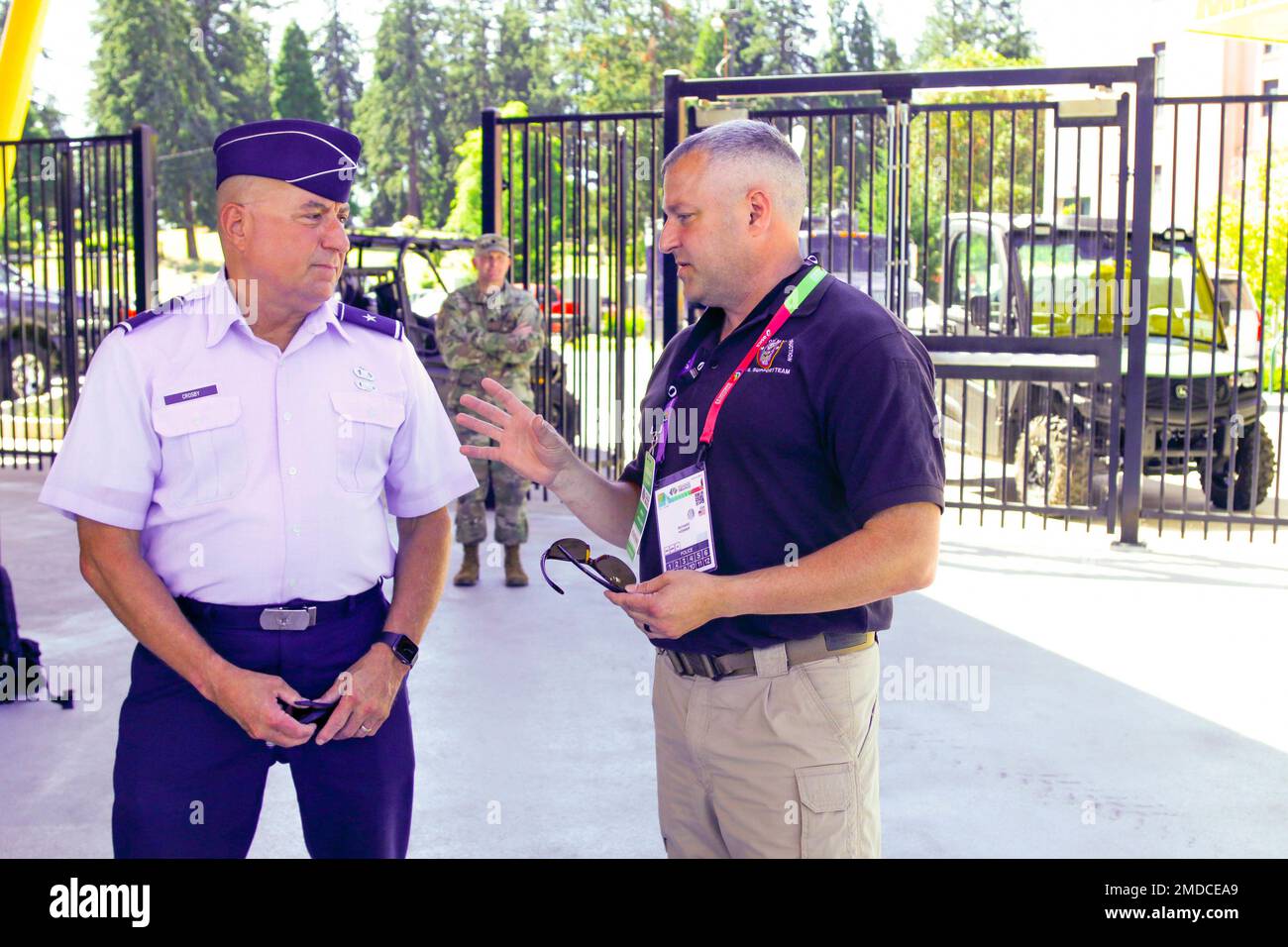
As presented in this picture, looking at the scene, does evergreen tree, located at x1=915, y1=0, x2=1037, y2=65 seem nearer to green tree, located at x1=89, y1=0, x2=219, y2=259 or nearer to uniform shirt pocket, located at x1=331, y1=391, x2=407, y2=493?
green tree, located at x1=89, y1=0, x2=219, y2=259

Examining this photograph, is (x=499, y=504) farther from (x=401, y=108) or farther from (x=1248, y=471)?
(x=401, y=108)

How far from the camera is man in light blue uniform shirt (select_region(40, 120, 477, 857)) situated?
2.37 meters

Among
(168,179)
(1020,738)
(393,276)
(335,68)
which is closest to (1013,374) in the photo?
(1020,738)

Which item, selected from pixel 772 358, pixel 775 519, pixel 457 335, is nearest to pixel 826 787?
pixel 775 519

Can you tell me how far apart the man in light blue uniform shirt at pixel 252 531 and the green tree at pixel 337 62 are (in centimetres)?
7622

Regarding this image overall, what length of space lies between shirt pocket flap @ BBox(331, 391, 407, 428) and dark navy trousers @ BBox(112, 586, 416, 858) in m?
0.33

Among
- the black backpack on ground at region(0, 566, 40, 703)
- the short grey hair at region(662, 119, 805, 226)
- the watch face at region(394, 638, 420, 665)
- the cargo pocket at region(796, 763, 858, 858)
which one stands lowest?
the black backpack on ground at region(0, 566, 40, 703)

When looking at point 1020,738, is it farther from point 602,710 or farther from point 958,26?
point 958,26

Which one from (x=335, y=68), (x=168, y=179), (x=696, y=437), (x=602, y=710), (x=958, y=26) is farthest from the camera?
(x=335, y=68)

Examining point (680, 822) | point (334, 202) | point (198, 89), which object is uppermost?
point (198, 89)

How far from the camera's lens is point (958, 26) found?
6128 cm

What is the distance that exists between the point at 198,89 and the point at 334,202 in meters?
53.9

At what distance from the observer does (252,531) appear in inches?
95.9

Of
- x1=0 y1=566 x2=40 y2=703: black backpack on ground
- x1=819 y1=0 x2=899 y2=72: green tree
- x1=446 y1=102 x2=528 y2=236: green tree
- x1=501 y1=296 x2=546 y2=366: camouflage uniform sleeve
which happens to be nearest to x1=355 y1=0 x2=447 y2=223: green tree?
x1=819 y1=0 x2=899 y2=72: green tree
